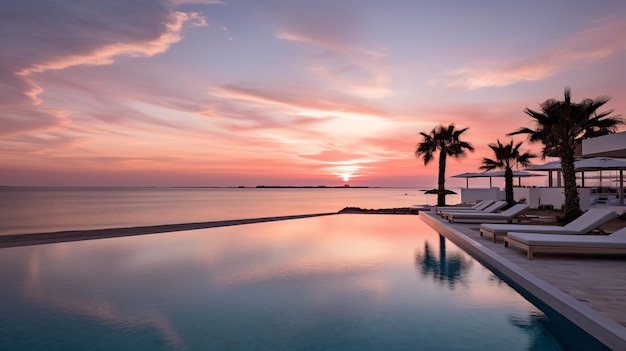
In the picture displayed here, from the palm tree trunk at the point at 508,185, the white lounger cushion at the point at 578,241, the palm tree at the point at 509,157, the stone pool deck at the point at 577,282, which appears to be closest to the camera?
the stone pool deck at the point at 577,282

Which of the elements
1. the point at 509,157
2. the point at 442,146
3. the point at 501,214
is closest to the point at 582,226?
the point at 501,214

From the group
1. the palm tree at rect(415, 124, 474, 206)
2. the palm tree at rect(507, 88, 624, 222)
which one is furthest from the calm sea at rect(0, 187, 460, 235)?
the palm tree at rect(507, 88, 624, 222)

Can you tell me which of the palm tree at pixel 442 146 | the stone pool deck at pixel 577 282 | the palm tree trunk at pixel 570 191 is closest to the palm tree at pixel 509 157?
the palm tree at pixel 442 146

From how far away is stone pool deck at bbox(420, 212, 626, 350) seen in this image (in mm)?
4215

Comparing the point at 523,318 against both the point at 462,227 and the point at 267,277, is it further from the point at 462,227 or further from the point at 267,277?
the point at 462,227

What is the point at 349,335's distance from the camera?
4883mm

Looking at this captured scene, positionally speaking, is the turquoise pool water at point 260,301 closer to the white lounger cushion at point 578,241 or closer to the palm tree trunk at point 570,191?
the white lounger cushion at point 578,241

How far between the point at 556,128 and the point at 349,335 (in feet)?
44.9

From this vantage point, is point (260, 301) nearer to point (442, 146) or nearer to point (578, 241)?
point (578, 241)

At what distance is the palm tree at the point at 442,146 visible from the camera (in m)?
25.5

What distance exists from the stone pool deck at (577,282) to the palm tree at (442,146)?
16.4 m

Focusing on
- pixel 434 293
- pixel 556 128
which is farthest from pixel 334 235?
pixel 556 128

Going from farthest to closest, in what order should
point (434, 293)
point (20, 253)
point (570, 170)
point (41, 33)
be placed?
1. point (570, 170)
2. point (41, 33)
3. point (20, 253)
4. point (434, 293)

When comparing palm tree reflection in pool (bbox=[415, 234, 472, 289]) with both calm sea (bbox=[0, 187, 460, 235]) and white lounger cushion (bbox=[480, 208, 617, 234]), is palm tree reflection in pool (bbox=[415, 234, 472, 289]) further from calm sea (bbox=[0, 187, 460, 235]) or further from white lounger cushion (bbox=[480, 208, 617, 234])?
calm sea (bbox=[0, 187, 460, 235])
